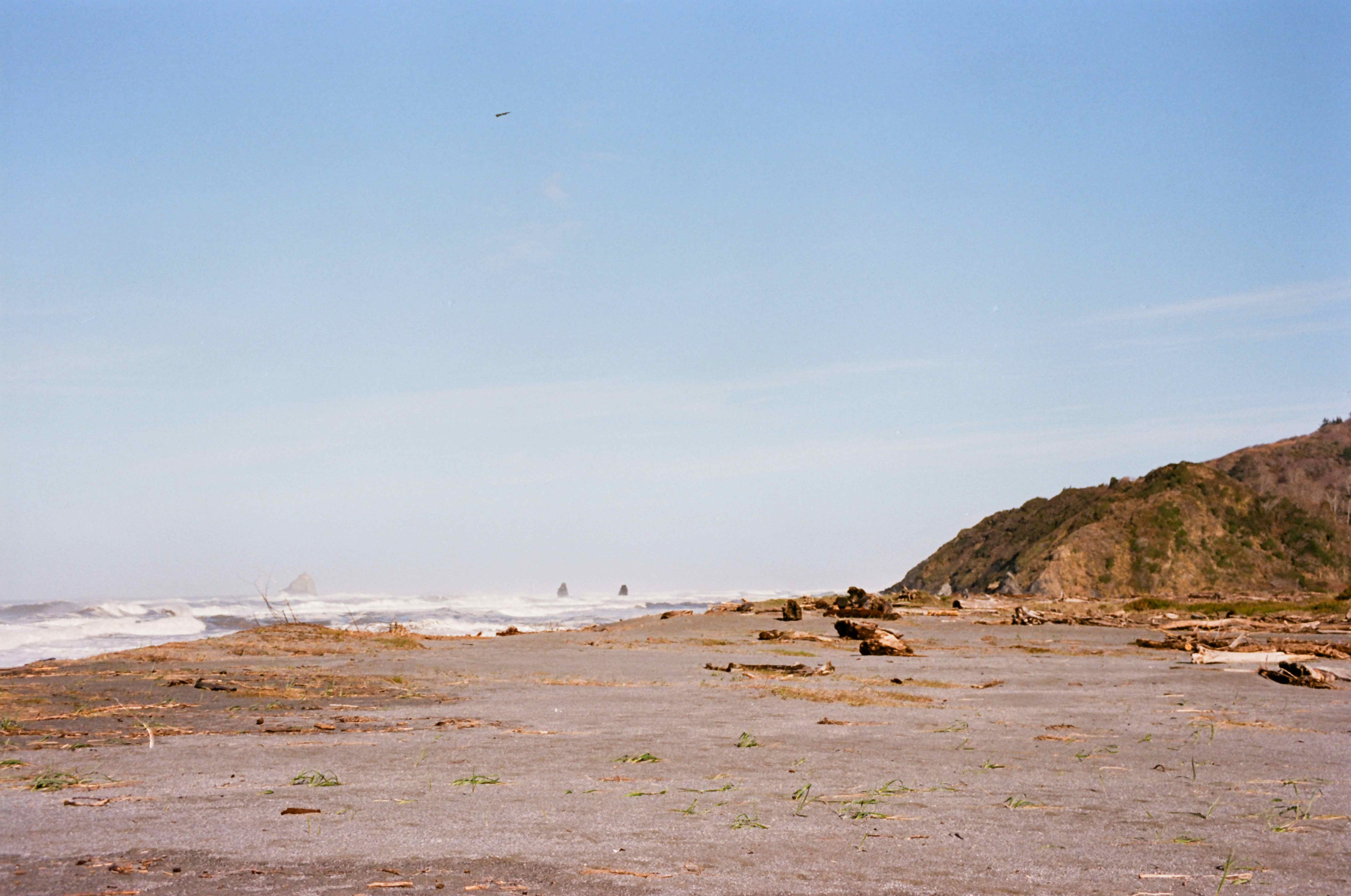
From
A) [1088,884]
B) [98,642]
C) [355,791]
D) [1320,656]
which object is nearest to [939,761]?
[1088,884]

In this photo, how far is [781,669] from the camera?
52.9 feet

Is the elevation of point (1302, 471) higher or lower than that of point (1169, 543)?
higher

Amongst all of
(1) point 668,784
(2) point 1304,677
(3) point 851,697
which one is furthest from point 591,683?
(2) point 1304,677

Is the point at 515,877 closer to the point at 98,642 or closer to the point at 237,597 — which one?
the point at 98,642

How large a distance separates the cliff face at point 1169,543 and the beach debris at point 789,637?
24.9m

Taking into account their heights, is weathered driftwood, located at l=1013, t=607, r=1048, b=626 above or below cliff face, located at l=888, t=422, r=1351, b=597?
below

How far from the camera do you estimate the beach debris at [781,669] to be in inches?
621

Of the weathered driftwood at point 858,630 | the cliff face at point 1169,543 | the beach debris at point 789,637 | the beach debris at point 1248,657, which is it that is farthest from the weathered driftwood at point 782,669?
the cliff face at point 1169,543

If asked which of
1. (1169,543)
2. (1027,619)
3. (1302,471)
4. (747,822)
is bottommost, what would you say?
(1027,619)

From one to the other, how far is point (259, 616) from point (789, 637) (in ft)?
110

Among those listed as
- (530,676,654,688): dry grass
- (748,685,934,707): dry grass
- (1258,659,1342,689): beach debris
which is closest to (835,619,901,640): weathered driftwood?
(1258,659,1342,689): beach debris

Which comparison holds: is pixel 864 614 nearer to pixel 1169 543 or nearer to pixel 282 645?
pixel 282 645

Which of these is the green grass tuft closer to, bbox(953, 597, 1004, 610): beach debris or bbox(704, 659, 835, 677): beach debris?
bbox(704, 659, 835, 677): beach debris

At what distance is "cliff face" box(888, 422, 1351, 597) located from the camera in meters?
46.1
